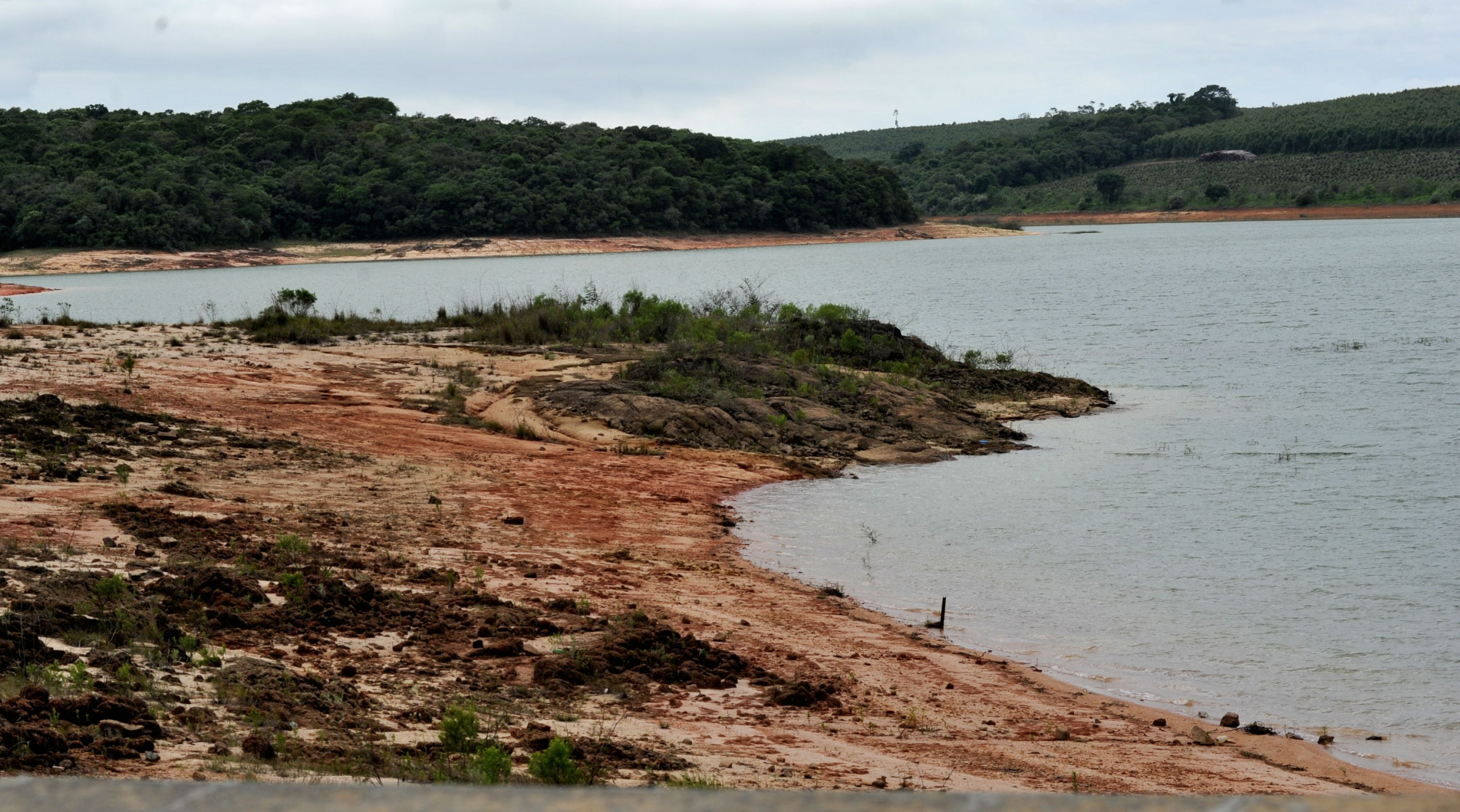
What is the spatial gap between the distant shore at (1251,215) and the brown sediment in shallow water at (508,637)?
11012cm

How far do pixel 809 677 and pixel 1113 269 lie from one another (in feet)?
215

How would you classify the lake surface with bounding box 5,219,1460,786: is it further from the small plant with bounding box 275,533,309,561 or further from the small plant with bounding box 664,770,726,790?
the small plant with bounding box 275,533,309,561

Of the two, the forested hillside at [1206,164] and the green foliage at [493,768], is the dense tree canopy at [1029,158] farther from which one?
the green foliage at [493,768]

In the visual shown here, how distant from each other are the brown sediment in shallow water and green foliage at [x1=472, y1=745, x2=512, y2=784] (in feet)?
1.81

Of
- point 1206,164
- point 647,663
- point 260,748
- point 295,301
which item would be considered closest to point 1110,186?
point 1206,164

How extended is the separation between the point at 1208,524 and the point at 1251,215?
11710 centimetres

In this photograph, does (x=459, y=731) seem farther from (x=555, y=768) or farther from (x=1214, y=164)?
(x=1214, y=164)

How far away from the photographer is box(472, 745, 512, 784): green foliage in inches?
186

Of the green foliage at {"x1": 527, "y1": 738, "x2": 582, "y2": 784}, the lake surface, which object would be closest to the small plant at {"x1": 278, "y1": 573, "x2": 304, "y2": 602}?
the green foliage at {"x1": 527, "y1": 738, "x2": 582, "y2": 784}

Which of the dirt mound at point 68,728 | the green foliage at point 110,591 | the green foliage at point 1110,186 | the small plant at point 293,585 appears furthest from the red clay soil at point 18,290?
the green foliage at point 1110,186

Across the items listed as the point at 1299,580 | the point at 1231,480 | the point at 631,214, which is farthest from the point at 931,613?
the point at 631,214

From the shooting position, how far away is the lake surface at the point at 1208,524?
9742 mm

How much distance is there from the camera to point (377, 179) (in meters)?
85.6

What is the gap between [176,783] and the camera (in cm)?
113
